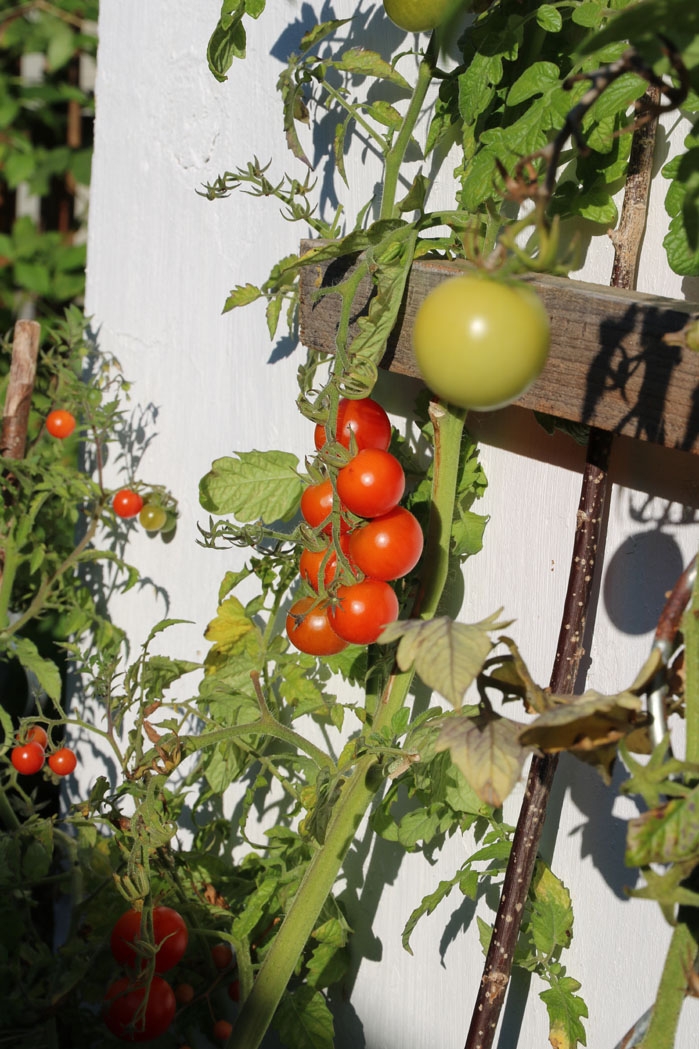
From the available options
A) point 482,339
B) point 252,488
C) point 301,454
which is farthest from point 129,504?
point 482,339

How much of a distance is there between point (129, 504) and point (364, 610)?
88 cm

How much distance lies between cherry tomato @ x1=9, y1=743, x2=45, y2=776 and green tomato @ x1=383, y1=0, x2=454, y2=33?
101cm

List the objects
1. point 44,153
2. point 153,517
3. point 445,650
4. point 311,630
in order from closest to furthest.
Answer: point 445,650 → point 311,630 → point 153,517 → point 44,153

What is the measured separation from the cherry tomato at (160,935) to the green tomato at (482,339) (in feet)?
2.76

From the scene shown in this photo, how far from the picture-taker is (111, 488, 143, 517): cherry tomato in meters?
1.61

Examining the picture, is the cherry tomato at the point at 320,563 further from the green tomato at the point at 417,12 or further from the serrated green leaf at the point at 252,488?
the green tomato at the point at 417,12

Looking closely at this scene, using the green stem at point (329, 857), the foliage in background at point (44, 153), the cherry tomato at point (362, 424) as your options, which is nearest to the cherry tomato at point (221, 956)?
the green stem at point (329, 857)

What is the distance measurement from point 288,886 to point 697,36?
2.93 ft

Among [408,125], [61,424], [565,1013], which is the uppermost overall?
[408,125]

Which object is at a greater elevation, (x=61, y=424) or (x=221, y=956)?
(x=61, y=424)

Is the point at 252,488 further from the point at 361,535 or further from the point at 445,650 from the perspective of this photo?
the point at 445,650

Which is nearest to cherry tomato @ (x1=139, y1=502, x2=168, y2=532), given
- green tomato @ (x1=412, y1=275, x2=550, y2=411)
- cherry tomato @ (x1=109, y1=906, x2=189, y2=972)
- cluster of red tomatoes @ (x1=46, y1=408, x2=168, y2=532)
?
cluster of red tomatoes @ (x1=46, y1=408, x2=168, y2=532)

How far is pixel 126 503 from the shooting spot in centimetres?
161

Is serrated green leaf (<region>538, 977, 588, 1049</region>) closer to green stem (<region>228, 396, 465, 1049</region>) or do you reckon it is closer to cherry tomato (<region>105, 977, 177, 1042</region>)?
green stem (<region>228, 396, 465, 1049</region>)
